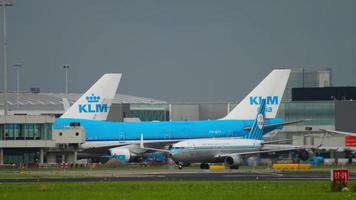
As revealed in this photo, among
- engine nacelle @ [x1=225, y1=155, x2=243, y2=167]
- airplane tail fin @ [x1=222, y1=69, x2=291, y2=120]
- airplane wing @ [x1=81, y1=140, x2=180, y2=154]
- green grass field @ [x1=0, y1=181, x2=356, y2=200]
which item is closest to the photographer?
green grass field @ [x1=0, y1=181, x2=356, y2=200]

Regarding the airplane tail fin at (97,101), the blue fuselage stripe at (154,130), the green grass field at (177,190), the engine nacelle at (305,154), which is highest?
the airplane tail fin at (97,101)

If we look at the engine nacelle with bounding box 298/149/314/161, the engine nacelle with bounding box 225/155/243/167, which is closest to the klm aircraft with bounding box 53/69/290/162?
the engine nacelle with bounding box 298/149/314/161

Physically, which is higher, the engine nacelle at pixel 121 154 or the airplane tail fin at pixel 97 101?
the airplane tail fin at pixel 97 101

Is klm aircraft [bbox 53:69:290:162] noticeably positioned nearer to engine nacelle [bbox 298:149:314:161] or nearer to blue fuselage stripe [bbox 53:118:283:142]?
blue fuselage stripe [bbox 53:118:283:142]

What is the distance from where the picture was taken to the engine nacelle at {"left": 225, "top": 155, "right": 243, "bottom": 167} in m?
125

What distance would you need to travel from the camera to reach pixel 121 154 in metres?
144

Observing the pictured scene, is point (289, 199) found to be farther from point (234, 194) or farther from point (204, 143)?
point (204, 143)

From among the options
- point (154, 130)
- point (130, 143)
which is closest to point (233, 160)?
point (130, 143)

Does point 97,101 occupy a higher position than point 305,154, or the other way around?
point 97,101

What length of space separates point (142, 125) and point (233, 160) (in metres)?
33.1

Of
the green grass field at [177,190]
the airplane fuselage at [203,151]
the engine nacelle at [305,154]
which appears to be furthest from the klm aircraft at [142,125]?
the green grass field at [177,190]

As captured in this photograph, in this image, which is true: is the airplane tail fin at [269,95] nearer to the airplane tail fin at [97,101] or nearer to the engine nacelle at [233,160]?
the airplane tail fin at [97,101]

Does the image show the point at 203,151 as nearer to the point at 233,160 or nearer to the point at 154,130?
the point at 233,160

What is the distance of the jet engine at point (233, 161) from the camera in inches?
4923
